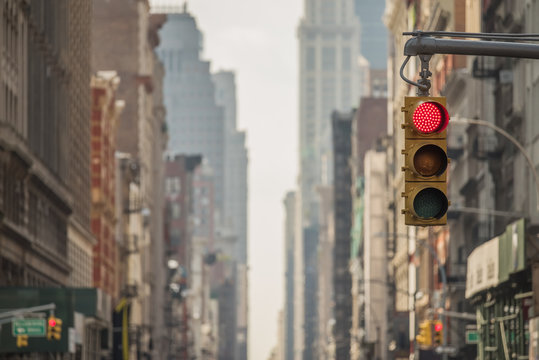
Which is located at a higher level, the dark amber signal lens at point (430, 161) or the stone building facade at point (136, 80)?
the stone building facade at point (136, 80)

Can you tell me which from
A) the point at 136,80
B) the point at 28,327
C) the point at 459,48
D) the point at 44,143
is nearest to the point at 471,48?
the point at 459,48

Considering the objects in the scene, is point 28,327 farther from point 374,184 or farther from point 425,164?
point 374,184

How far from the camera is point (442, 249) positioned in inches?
3841

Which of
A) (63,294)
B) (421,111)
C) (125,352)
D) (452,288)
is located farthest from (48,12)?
(421,111)

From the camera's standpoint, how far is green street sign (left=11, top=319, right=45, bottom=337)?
58.1 meters

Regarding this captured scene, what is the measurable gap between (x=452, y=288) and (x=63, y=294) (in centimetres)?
3100

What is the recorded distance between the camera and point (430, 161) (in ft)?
49.5

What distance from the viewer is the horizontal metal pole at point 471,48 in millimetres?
14992

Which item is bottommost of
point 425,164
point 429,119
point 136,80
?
point 425,164

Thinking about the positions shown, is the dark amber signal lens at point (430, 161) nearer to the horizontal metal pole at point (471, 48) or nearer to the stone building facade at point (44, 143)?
the horizontal metal pole at point (471, 48)

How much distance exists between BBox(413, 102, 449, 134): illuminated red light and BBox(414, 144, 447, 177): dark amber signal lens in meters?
0.19

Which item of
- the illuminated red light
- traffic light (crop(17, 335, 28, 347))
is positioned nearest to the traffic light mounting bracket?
the illuminated red light

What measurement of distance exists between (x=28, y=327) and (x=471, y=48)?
45467 mm

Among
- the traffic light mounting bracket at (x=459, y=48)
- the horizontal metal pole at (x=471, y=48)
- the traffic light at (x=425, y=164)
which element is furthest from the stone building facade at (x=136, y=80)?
the traffic light at (x=425, y=164)
